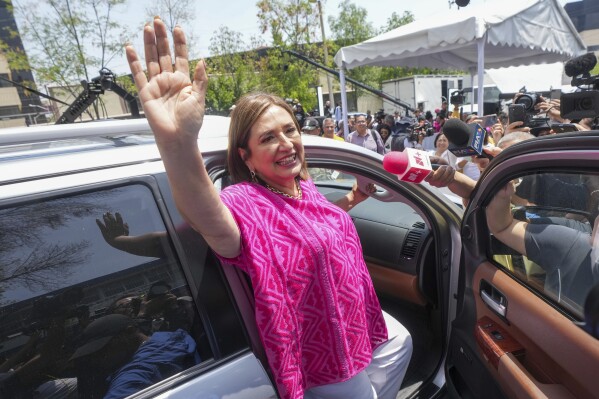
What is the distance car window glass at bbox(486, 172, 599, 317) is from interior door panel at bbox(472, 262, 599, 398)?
6 centimetres

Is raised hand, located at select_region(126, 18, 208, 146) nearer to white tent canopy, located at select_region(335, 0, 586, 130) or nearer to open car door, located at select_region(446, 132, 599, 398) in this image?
open car door, located at select_region(446, 132, 599, 398)

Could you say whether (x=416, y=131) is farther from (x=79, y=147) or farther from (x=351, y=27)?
(x=351, y=27)

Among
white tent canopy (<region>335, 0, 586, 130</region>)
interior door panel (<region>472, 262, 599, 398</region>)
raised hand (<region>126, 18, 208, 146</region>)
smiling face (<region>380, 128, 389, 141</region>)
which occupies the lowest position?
interior door panel (<region>472, 262, 599, 398</region>)

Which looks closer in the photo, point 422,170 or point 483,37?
point 422,170

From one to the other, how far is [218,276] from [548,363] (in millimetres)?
1170

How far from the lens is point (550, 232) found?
139 cm

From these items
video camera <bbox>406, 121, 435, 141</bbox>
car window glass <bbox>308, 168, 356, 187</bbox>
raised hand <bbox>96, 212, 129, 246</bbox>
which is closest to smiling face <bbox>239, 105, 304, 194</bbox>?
raised hand <bbox>96, 212, 129, 246</bbox>

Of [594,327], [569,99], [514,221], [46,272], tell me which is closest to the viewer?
[46,272]

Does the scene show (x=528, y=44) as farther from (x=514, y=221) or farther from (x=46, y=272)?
(x=46, y=272)

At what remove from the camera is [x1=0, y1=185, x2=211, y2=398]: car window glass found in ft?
3.00

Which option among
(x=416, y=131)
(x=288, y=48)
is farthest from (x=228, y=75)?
(x=416, y=131)

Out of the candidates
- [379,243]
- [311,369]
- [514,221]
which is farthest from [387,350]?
[379,243]

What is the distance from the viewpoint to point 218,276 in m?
1.20

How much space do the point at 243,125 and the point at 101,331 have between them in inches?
30.6
